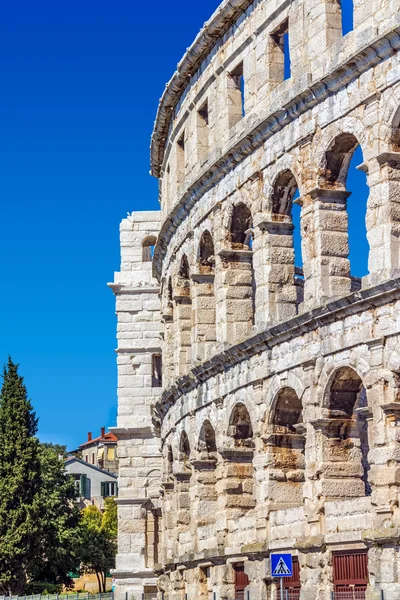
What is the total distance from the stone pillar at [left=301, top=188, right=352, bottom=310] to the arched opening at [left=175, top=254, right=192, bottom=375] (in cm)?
929

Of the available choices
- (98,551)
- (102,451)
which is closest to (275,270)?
(98,551)

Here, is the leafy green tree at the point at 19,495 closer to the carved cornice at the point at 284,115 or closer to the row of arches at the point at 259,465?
the row of arches at the point at 259,465

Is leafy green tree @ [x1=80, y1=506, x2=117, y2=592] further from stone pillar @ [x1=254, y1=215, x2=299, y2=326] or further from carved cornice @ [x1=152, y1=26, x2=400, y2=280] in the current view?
stone pillar @ [x1=254, y1=215, x2=299, y2=326]

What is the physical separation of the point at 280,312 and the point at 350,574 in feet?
20.8

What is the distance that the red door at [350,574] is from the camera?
25.8 metres

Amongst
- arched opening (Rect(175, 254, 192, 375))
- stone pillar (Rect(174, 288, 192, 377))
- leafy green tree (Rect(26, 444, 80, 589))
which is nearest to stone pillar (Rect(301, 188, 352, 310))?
arched opening (Rect(175, 254, 192, 375))

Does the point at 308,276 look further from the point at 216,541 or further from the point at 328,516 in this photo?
the point at 216,541

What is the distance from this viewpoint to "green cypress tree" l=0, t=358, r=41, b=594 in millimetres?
49406

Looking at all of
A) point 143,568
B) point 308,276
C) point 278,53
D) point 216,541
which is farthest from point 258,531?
point 143,568

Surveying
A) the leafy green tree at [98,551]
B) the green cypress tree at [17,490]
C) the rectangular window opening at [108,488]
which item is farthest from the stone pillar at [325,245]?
the rectangular window opening at [108,488]

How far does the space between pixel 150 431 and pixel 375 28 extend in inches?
893

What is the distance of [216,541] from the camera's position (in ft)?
107

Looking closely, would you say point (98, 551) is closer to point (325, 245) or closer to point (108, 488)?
point (108, 488)

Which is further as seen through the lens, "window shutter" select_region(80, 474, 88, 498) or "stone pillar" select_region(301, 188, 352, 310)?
"window shutter" select_region(80, 474, 88, 498)
